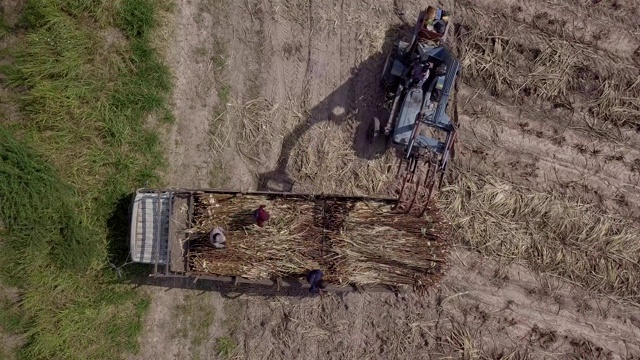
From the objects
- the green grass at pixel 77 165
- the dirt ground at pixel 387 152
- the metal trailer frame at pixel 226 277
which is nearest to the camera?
the metal trailer frame at pixel 226 277

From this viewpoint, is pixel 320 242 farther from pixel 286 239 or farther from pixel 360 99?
pixel 360 99

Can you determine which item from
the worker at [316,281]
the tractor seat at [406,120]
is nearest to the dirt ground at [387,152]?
the tractor seat at [406,120]

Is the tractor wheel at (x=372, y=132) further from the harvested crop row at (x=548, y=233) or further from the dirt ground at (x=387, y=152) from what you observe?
the harvested crop row at (x=548, y=233)

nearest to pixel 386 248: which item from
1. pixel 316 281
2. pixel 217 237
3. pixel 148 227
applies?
pixel 316 281

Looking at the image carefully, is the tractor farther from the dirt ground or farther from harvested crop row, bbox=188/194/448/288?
the dirt ground

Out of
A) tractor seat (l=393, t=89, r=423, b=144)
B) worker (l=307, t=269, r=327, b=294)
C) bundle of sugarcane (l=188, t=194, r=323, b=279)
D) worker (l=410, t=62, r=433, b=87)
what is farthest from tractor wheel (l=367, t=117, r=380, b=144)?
worker (l=307, t=269, r=327, b=294)

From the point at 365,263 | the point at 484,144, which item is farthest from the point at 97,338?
the point at 484,144
